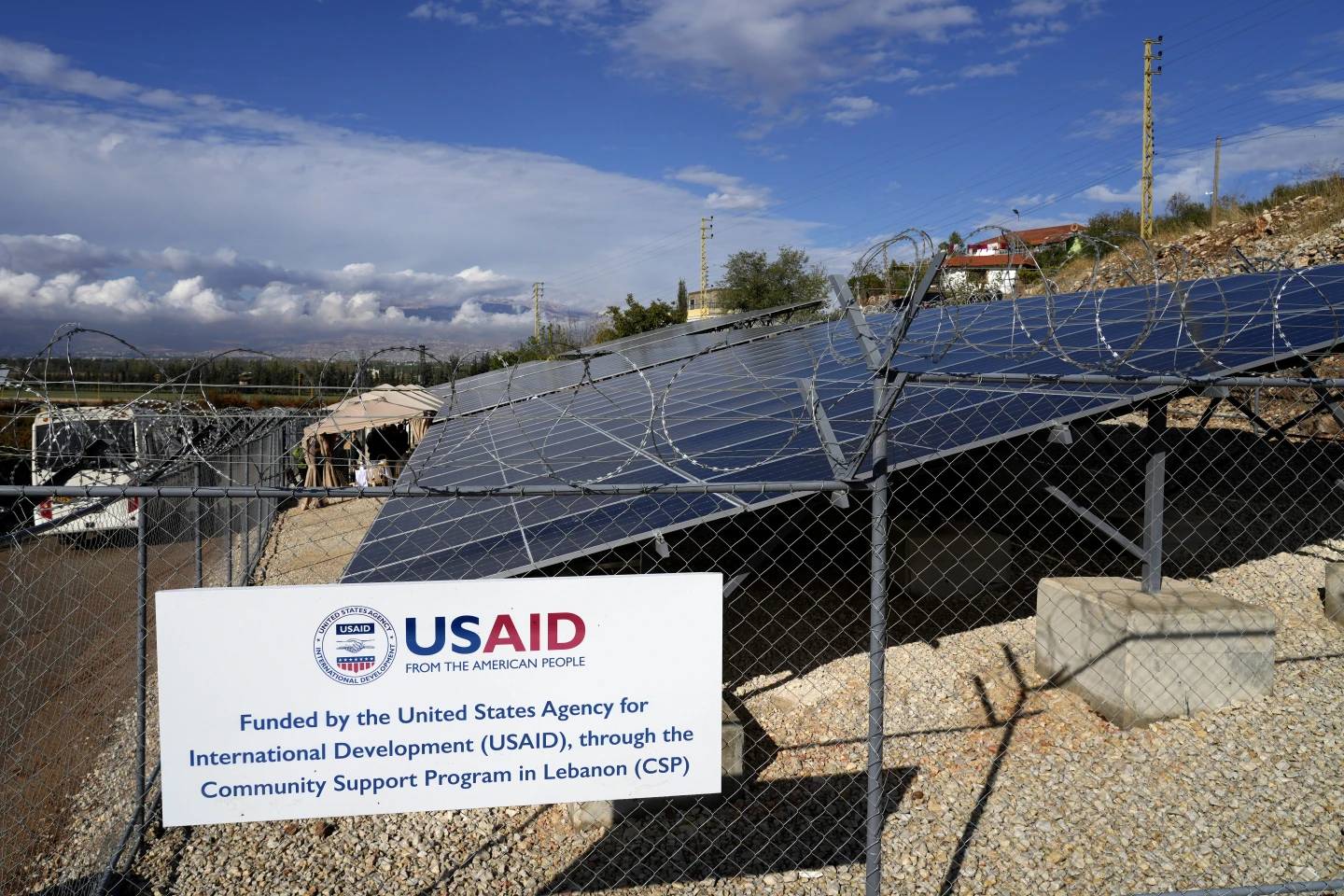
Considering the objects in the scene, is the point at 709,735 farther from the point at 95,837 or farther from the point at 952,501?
the point at 952,501

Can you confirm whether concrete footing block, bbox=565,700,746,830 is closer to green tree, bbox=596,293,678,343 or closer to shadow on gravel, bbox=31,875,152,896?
shadow on gravel, bbox=31,875,152,896

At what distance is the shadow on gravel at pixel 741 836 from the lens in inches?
192

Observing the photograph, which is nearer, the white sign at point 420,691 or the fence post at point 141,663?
the white sign at point 420,691

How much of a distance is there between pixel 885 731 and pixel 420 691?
13.4 ft

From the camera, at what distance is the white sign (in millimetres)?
3277

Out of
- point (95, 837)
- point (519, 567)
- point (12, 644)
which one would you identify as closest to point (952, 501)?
point (519, 567)

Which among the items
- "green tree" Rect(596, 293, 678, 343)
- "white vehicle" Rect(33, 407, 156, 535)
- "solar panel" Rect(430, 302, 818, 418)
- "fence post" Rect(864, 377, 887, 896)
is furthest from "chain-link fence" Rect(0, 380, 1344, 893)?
"green tree" Rect(596, 293, 678, 343)

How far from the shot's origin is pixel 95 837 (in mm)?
5340

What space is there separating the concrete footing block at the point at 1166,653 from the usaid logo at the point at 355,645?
5.25 meters

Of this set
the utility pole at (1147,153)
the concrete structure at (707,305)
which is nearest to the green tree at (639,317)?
the concrete structure at (707,305)

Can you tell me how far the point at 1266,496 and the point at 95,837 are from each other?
12697 millimetres

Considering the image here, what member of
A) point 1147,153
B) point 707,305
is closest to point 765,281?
point 707,305

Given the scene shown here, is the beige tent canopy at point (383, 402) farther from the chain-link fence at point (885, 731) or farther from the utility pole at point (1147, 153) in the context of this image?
the utility pole at point (1147, 153)

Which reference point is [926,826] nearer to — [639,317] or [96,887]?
[96,887]
